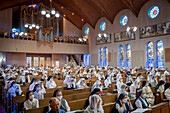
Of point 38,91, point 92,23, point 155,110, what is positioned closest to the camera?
point 155,110

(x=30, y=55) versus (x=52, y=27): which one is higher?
(x=52, y=27)

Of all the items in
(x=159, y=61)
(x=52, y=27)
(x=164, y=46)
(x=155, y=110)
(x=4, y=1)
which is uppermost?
(x=4, y=1)

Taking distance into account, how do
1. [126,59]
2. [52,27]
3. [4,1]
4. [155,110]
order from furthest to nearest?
[52,27] → [126,59] → [4,1] → [155,110]

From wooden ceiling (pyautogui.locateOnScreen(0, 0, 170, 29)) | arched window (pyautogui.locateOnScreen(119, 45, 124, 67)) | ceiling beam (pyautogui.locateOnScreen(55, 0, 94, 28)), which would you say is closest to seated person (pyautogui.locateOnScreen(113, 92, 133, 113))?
wooden ceiling (pyautogui.locateOnScreen(0, 0, 170, 29))

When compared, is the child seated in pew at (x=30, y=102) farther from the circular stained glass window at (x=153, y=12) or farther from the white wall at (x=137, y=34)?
Answer: the circular stained glass window at (x=153, y=12)

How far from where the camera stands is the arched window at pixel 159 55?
53.3 ft

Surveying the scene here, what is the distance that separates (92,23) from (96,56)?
5242 mm

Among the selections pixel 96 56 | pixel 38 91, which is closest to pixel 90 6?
pixel 96 56

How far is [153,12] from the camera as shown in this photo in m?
17.0

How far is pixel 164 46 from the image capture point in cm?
1590

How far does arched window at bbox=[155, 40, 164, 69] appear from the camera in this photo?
16.2 metres

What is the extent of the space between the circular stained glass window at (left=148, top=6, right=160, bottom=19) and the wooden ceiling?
1211mm

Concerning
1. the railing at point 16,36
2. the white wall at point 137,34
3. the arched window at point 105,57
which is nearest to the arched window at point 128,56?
the white wall at point 137,34

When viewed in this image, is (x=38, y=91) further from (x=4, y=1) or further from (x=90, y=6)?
(x=90, y=6)
